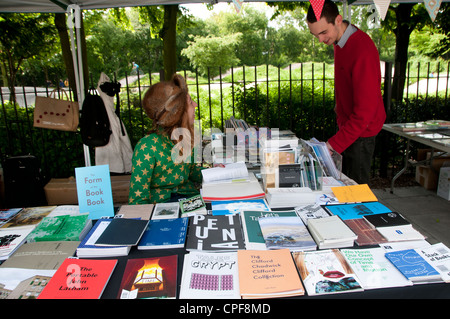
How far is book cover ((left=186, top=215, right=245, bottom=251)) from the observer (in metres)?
1.51

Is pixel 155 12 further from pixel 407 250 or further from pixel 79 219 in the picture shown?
pixel 407 250

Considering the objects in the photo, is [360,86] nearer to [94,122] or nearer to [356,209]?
[356,209]

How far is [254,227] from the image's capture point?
1659mm

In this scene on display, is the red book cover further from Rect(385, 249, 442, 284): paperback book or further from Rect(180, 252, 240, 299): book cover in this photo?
Rect(385, 249, 442, 284): paperback book

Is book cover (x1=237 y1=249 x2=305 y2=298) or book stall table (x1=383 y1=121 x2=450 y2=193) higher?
book stall table (x1=383 y1=121 x2=450 y2=193)

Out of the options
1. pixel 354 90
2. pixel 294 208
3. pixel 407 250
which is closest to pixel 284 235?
pixel 294 208

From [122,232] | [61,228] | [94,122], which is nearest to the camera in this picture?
[122,232]

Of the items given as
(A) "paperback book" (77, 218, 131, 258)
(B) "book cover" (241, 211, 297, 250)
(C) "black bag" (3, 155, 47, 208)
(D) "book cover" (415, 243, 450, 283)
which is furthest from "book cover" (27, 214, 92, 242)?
(C) "black bag" (3, 155, 47, 208)

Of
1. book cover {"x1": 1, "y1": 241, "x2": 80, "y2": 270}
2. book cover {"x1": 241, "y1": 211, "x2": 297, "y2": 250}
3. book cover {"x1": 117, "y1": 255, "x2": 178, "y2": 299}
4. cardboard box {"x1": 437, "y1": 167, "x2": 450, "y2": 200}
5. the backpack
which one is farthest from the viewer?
cardboard box {"x1": 437, "y1": 167, "x2": 450, "y2": 200}

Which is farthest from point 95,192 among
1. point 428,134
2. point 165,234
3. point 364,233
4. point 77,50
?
point 428,134

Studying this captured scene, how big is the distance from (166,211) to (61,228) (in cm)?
55

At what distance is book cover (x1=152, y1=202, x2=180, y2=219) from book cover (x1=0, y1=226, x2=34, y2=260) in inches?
25.5

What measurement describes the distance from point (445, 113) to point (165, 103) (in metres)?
4.96

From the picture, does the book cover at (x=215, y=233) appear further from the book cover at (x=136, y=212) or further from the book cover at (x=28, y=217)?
the book cover at (x=28, y=217)
